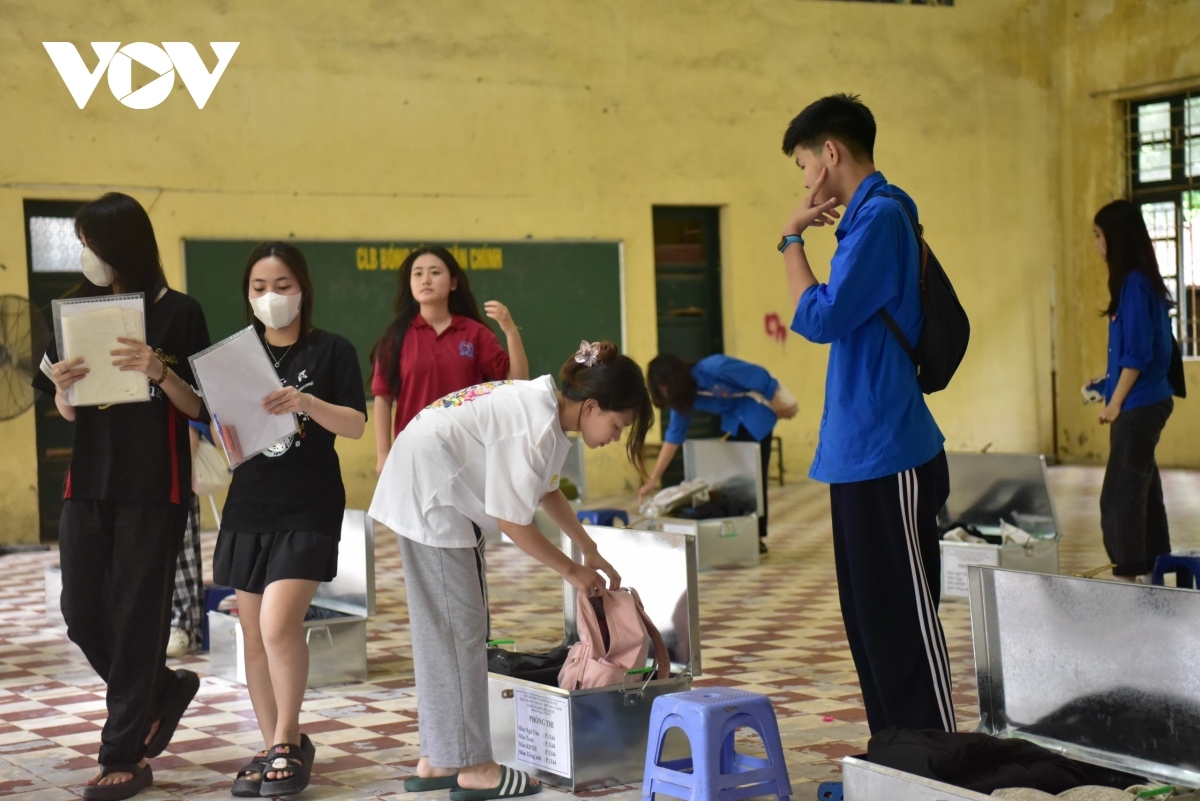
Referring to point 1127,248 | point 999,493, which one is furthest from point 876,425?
point 999,493

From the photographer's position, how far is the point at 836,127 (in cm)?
322

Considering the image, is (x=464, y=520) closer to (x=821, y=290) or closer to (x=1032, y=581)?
(x=821, y=290)

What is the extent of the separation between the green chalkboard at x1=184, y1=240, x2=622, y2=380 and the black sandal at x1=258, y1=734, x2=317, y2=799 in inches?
283

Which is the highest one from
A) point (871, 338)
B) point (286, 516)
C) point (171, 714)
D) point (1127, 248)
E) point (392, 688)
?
point (1127, 248)

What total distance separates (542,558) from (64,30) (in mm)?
8238

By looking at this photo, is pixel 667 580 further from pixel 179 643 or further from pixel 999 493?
pixel 999 493

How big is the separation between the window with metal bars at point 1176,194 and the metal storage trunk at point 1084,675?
10860 millimetres

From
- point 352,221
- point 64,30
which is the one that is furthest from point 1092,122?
point 64,30

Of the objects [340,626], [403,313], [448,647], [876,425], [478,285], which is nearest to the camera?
[876,425]

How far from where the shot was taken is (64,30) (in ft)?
33.1

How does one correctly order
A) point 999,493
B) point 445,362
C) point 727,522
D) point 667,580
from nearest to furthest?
1. point 667,580
2. point 445,362
3. point 999,493
4. point 727,522

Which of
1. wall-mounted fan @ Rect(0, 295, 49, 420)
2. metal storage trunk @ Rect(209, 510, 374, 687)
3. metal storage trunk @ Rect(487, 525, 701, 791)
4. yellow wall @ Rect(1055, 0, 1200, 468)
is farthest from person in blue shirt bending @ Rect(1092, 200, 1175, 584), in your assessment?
yellow wall @ Rect(1055, 0, 1200, 468)

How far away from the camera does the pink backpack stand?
3.65 metres

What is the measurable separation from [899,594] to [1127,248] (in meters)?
3.28
